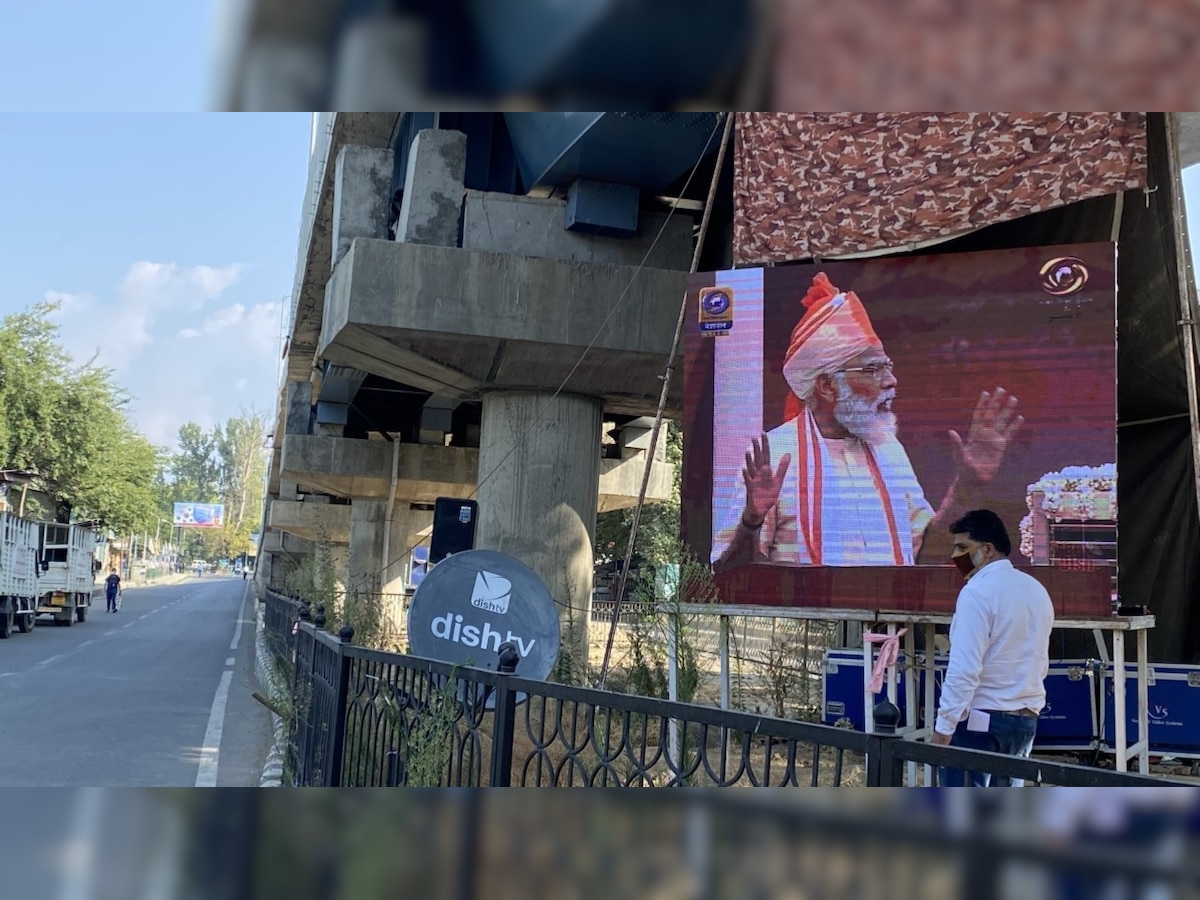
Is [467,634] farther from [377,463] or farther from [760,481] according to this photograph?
[377,463]

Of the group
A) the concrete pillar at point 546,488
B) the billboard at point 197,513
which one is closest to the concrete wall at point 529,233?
the concrete pillar at point 546,488

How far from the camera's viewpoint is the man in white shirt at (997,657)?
16.0 ft

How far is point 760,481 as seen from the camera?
880 cm

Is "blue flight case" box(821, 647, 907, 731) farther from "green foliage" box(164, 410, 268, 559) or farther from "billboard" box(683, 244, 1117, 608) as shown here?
"green foliage" box(164, 410, 268, 559)

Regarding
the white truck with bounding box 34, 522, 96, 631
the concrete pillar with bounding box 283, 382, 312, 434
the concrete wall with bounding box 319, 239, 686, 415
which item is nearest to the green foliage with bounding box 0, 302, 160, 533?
the white truck with bounding box 34, 522, 96, 631

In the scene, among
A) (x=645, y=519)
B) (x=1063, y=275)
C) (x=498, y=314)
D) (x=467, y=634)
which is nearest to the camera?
(x=467, y=634)

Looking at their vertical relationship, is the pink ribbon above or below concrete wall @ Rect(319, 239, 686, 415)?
below

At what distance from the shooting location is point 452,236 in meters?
12.2

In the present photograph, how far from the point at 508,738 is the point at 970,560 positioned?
282 cm

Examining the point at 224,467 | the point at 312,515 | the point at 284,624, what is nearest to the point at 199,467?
the point at 224,467

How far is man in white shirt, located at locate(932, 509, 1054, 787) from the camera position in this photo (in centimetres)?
487

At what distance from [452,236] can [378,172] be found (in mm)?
2384

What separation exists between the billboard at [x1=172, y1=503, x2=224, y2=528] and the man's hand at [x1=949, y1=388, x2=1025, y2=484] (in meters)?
81.9

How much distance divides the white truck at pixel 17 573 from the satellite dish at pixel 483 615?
2129 centimetres
